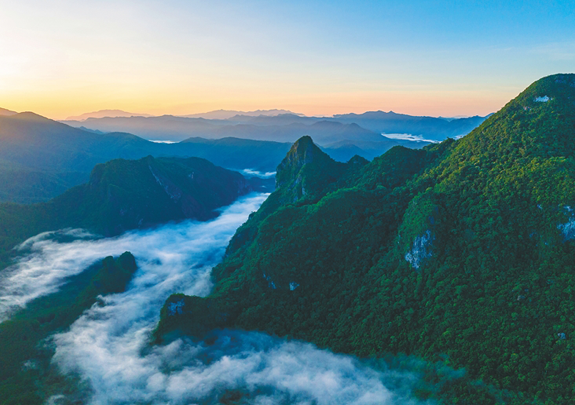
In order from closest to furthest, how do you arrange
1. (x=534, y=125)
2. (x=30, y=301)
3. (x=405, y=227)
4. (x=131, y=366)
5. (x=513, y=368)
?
(x=513, y=368)
(x=131, y=366)
(x=405, y=227)
(x=534, y=125)
(x=30, y=301)

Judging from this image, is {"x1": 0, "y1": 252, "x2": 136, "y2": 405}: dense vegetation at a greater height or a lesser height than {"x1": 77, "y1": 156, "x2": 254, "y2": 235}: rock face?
lesser

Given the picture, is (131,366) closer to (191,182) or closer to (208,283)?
(208,283)

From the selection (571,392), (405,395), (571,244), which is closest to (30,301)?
(405,395)

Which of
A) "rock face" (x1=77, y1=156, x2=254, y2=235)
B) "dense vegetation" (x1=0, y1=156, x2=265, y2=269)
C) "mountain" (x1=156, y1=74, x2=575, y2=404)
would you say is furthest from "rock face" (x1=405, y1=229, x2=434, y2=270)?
"rock face" (x1=77, y1=156, x2=254, y2=235)

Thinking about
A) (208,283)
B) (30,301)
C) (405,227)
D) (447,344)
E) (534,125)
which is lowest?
(30,301)

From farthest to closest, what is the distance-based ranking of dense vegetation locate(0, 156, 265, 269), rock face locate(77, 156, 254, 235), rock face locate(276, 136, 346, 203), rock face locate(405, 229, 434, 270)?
rock face locate(77, 156, 254, 235) → dense vegetation locate(0, 156, 265, 269) → rock face locate(276, 136, 346, 203) → rock face locate(405, 229, 434, 270)

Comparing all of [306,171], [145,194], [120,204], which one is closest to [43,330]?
[120,204]

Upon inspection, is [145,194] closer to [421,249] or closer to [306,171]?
[306,171]

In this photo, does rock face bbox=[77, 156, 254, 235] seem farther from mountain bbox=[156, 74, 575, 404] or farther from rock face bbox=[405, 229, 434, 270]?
rock face bbox=[405, 229, 434, 270]
